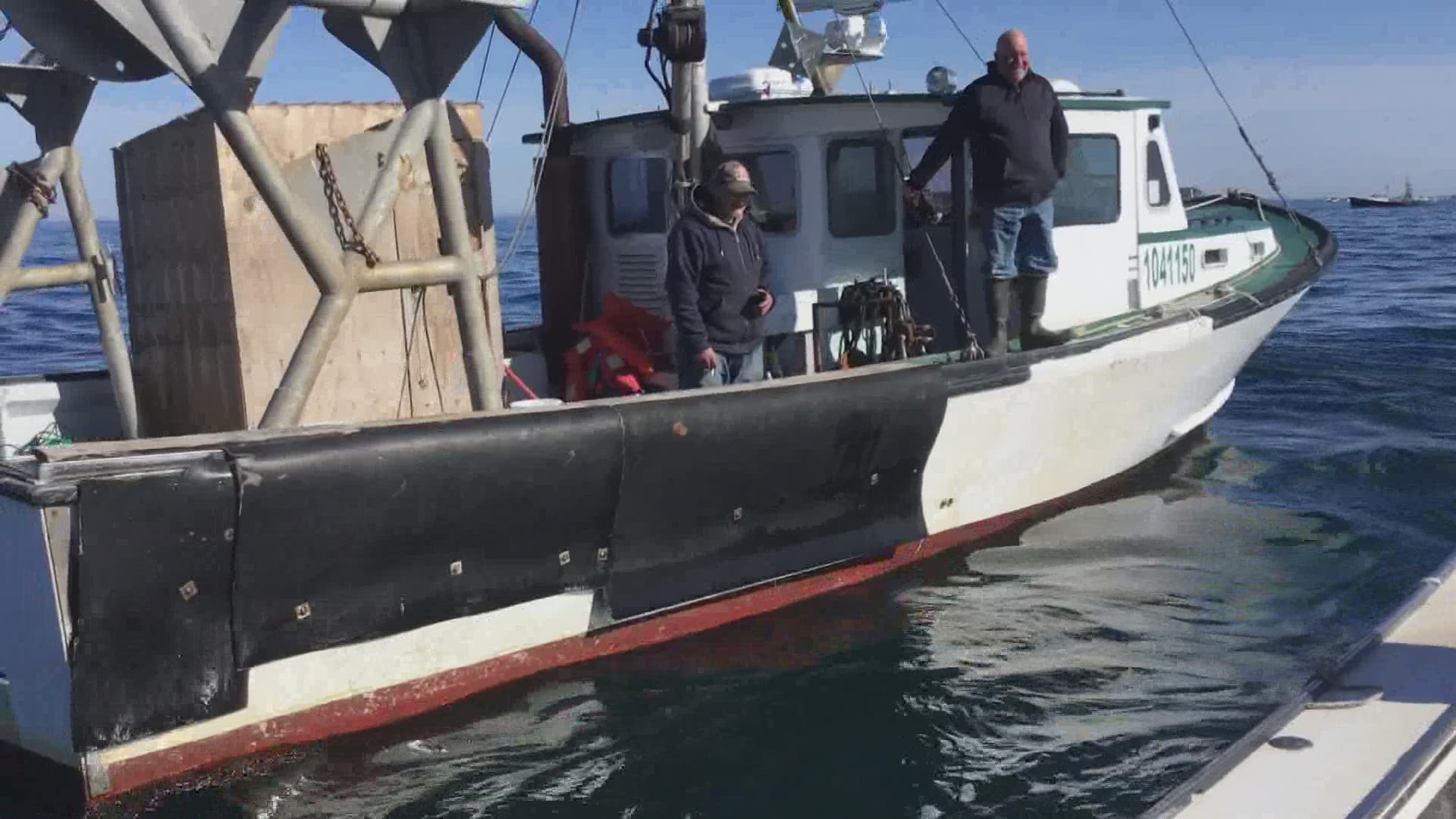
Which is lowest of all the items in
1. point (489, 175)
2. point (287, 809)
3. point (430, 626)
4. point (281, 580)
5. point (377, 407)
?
point (287, 809)

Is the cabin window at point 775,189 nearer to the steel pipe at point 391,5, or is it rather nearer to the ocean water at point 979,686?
the ocean water at point 979,686

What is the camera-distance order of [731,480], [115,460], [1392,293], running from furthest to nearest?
[1392,293] < [731,480] < [115,460]

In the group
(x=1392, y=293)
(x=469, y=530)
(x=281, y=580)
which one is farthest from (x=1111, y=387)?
(x=1392, y=293)

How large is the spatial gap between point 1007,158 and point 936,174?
749 millimetres

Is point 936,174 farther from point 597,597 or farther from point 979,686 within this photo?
point 597,597

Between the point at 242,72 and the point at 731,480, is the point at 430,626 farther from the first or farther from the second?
the point at 242,72

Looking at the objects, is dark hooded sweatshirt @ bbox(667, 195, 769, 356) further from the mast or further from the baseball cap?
the mast

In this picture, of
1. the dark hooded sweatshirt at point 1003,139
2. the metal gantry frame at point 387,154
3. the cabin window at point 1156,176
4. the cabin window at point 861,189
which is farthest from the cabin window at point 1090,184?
the metal gantry frame at point 387,154

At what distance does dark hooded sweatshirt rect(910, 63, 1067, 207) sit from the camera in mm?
7367

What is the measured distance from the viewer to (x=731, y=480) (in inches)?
247

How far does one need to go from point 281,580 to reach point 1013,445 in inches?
167

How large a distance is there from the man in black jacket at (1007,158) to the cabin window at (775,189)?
64 centimetres

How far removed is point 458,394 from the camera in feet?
21.6

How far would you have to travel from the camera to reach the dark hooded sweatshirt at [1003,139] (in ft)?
24.2
